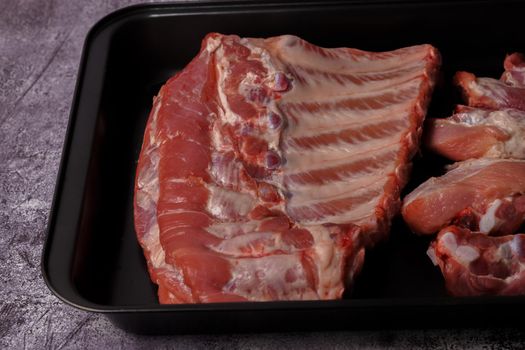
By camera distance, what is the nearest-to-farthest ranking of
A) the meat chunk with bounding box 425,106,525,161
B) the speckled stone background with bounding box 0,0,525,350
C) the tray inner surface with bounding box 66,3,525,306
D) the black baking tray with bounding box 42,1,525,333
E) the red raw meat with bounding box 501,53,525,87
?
1. the black baking tray with bounding box 42,1,525,333
2. the speckled stone background with bounding box 0,0,525,350
3. the meat chunk with bounding box 425,106,525,161
4. the tray inner surface with bounding box 66,3,525,306
5. the red raw meat with bounding box 501,53,525,87

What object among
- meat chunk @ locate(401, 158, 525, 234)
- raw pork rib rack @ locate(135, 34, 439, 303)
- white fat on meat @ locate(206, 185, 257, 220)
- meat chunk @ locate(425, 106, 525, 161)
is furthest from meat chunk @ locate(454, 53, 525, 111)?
white fat on meat @ locate(206, 185, 257, 220)

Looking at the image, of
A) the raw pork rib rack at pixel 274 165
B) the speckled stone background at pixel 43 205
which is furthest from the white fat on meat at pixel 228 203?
the speckled stone background at pixel 43 205

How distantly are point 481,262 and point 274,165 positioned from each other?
1040 millimetres

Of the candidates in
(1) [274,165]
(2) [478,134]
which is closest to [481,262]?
(2) [478,134]

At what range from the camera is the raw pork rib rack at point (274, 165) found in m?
2.85

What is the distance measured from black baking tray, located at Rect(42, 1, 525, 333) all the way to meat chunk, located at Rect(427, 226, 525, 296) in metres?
0.14

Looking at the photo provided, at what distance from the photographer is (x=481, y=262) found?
2.99 metres

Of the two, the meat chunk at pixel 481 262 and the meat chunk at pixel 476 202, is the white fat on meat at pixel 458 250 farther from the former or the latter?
the meat chunk at pixel 476 202

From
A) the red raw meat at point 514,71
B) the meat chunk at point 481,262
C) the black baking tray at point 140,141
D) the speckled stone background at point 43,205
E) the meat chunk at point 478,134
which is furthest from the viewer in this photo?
the red raw meat at point 514,71

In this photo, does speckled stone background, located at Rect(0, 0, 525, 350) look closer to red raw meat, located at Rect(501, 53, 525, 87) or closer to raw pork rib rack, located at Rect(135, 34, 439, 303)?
raw pork rib rack, located at Rect(135, 34, 439, 303)

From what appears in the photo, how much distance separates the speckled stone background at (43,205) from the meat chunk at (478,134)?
91cm

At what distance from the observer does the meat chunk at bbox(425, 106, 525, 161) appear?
3373mm

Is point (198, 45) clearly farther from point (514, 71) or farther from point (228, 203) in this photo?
point (514, 71)

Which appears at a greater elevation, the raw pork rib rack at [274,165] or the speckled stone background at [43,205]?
the raw pork rib rack at [274,165]
